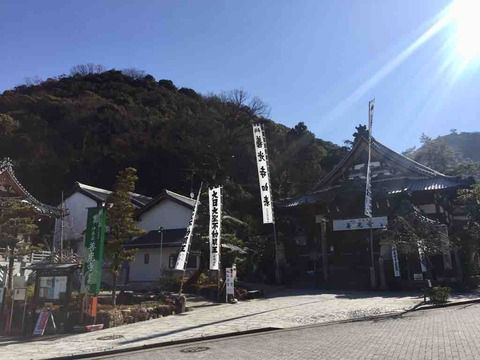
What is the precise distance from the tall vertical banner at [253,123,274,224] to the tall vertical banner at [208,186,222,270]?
136 inches

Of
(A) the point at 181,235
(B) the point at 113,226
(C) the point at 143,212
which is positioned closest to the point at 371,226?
(A) the point at 181,235

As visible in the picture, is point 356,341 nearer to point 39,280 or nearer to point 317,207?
point 39,280

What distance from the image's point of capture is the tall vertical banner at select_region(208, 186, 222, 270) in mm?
22062

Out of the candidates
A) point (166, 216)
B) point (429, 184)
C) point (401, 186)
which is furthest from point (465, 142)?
point (166, 216)

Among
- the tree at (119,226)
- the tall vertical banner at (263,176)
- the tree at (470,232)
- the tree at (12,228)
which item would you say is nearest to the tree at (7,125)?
the tree at (12,228)

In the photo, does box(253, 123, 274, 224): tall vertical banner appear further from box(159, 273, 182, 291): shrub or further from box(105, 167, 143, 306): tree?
box(105, 167, 143, 306): tree

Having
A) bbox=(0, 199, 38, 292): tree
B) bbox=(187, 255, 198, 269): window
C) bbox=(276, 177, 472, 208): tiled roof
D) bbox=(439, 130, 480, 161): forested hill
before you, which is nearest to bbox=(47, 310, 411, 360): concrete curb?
bbox=(0, 199, 38, 292): tree

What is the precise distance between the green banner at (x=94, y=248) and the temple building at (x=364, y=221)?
1524 centimetres

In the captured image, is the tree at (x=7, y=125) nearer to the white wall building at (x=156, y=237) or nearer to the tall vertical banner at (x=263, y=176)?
the white wall building at (x=156, y=237)

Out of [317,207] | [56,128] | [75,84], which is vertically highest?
[75,84]

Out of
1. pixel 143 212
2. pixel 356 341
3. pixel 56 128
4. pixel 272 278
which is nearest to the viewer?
pixel 356 341

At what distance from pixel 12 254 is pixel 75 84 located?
225 feet

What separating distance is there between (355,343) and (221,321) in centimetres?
667

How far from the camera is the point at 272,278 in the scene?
106ft
